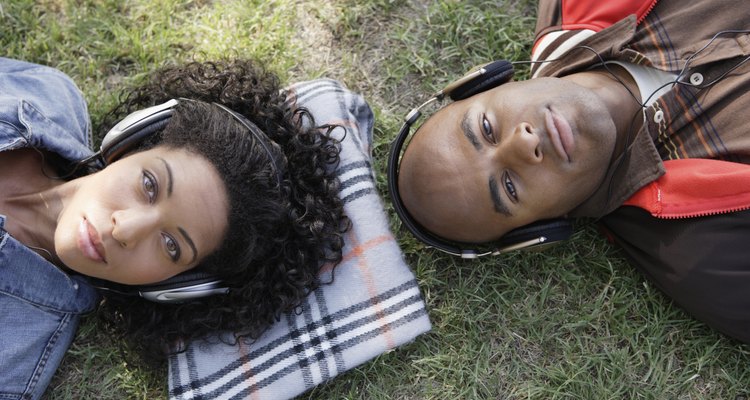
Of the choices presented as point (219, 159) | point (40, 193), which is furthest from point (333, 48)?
point (40, 193)

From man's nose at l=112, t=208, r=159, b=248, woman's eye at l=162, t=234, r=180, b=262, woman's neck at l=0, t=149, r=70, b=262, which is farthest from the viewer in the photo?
woman's neck at l=0, t=149, r=70, b=262

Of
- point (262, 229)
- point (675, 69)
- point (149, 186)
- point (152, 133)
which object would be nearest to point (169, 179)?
point (149, 186)

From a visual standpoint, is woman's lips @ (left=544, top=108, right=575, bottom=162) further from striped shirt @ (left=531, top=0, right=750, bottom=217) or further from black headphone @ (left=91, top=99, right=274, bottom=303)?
black headphone @ (left=91, top=99, right=274, bottom=303)

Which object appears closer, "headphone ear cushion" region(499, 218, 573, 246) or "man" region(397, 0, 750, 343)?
"man" region(397, 0, 750, 343)

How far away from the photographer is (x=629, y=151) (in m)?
2.84

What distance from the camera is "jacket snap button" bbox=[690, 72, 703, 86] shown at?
2.87m

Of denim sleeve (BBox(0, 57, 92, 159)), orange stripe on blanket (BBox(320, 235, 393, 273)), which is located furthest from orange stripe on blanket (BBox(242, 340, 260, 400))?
denim sleeve (BBox(0, 57, 92, 159))

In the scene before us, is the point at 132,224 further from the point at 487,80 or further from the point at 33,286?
the point at 487,80

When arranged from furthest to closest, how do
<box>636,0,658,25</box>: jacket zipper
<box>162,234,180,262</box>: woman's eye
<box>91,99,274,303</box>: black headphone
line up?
<box>636,0,658,25</box>: jacket zipper < <box>91,99,274,303</box>: black headphone < <box>162,234,180,262</box>: woman's eye

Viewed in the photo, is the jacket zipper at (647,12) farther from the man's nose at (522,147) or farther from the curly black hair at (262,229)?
the curly black hair at (262,229)

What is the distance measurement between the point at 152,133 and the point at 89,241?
54 cm

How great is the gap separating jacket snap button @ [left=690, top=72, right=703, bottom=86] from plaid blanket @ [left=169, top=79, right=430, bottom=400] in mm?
1579

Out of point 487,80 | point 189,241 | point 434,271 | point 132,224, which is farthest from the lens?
point 434,271

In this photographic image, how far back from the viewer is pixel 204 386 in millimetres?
2965
